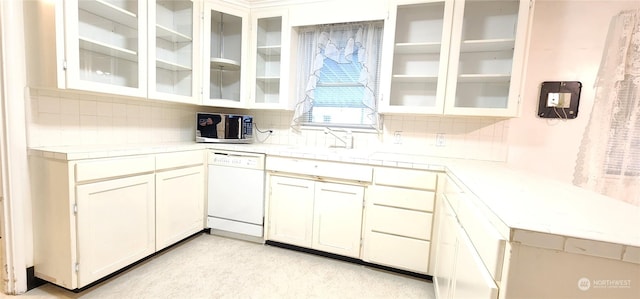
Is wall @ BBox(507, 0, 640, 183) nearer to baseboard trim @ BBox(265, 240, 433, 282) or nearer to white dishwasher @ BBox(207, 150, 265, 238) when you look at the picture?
baseboard trim @ BBox(265, 240, 433, 282)

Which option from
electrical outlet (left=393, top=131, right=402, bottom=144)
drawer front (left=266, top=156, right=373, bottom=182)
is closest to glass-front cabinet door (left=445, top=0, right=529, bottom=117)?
electrical outlet (left=393, top=131, right=402, bottom=144)

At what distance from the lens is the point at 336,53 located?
8.63 feet

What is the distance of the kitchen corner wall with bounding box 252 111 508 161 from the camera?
2309 millimetres

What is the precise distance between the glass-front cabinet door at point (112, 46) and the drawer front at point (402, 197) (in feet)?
6.18

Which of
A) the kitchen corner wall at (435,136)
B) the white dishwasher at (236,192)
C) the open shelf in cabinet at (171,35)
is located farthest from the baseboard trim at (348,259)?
the open shelf in cabinet at (171,35)

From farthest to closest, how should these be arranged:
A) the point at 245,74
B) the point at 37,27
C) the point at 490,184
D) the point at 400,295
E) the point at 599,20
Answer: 1. the point at 245,74
2. the point at 599,20
3. the point at 400,295
4. the point at 37,27
5. the point at 490,184

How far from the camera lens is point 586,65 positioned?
Answer: 2.05 m

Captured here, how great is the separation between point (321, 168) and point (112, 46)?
1740 millimetres

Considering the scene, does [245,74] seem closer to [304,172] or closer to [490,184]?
[304,172]

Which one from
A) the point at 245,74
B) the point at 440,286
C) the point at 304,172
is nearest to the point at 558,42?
the point at 440,286

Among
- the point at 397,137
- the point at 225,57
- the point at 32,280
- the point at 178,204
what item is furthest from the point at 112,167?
the point at 397,137

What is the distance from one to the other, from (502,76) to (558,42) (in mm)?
516

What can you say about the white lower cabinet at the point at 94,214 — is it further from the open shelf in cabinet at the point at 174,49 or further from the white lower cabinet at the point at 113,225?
the open shelf in cabinet at the point at 174,49

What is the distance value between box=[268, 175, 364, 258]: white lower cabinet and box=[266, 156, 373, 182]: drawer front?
0.08 metres
